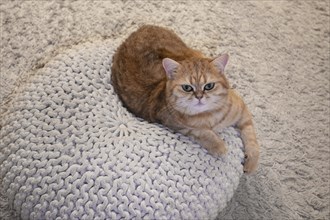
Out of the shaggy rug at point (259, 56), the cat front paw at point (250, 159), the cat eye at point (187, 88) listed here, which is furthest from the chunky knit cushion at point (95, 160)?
the shaggy rug at point (259, 56)

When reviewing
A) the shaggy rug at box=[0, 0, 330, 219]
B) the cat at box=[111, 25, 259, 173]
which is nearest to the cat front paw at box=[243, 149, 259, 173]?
the cat at box=[111, 25, 259, 173]

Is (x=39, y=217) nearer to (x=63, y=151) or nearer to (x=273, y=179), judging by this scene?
(x=63, y=151)

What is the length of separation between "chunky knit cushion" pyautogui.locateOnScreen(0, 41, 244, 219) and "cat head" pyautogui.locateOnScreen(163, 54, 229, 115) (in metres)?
0.11

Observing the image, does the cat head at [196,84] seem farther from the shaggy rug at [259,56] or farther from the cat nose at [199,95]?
the shaggy rug at [259,56]

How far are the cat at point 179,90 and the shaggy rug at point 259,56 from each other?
0.25 metres

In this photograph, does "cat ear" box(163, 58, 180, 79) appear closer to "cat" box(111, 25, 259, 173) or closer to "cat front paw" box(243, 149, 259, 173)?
"cat" box(111, 25, 259, 173)

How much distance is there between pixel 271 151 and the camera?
4.86 feet

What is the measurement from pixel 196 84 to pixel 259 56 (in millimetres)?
737

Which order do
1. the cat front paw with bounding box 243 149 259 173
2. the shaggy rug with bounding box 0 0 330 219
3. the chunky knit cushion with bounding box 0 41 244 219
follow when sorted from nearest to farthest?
the chunky knit cushion with bounding box 0 41 244 219, the cat front paw with bounding box 243 149 259 173, the shaggy rug with bounding box 0 0 330 219

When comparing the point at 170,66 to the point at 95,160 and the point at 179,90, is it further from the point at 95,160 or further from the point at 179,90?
the point at 95,160

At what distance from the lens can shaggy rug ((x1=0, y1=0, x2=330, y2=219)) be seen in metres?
1.40

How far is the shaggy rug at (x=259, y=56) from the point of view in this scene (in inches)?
55.1

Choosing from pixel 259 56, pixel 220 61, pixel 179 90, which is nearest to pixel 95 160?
pixel 179 90

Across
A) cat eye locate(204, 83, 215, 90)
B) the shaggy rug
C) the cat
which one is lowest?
the shaggy rug
